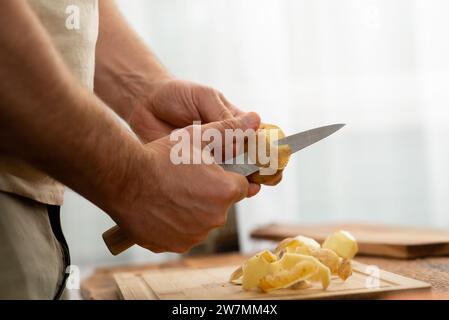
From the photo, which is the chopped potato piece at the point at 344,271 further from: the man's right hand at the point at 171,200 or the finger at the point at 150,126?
the finger at the point at 150,126

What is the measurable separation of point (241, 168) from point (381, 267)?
291 mm

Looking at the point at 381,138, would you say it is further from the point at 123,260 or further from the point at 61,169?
the point at 61,169

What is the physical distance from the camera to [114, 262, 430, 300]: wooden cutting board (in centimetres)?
69

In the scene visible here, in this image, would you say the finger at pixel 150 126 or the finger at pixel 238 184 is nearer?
the finger at pixel 238 184

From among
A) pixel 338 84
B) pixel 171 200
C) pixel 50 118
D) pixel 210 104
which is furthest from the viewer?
pixel 338 84

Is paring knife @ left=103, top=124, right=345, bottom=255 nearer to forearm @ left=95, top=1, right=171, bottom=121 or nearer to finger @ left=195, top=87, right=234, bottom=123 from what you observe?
finger @ left=195, top=87, right=234, bottom=123

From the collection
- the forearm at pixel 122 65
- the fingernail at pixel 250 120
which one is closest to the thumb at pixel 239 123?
the fingernail at pixel 250 120

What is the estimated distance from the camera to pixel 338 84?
200 centimetres

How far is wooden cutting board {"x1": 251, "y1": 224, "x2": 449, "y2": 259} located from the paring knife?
27cm

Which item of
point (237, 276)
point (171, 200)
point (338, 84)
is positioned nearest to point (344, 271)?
point (237, 276)

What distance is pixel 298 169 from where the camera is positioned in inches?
80.0

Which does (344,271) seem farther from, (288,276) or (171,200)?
(171,200)

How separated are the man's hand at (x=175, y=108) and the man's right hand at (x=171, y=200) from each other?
0.16 m

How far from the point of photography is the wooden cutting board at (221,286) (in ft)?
2.28
